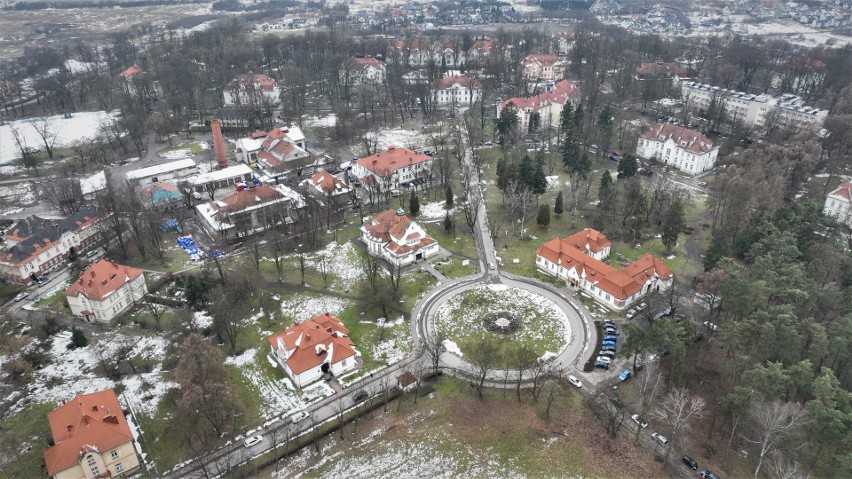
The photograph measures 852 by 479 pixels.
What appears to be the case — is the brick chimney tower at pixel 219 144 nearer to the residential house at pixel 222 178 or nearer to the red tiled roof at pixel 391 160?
the residential house at pixel 222 178

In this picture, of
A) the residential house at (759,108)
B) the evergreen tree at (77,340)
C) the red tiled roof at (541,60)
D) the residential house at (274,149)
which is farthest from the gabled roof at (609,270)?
the red tiled roof at (541,60)

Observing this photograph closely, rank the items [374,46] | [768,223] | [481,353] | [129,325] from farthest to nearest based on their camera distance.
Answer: [374,46]
[768,223]
[129,325]
[481,353]

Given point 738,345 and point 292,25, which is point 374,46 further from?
point 738,345

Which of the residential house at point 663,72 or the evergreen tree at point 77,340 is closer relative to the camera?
the evergreen tree at point 77,340

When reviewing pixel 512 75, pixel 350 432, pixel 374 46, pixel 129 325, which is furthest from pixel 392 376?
pixel 374 46

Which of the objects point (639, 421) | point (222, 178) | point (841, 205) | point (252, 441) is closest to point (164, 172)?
point (222, 178)
